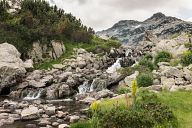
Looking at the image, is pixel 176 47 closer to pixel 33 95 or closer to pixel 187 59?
pixel 187 59

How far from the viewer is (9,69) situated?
68438 mm

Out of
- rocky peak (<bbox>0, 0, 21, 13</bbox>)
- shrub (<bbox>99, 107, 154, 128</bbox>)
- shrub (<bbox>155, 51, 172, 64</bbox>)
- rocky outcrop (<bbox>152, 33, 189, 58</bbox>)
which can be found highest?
rocky peak (<bbox>0, 0, 21, 13</bbox>)

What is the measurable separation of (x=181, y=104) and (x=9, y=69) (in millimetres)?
40517

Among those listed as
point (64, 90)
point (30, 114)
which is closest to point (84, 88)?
point (64, 90)

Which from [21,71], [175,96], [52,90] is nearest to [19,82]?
[21,71]

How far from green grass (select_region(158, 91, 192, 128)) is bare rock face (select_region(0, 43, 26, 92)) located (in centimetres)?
3718

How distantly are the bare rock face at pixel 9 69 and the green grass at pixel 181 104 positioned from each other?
37.2 metres

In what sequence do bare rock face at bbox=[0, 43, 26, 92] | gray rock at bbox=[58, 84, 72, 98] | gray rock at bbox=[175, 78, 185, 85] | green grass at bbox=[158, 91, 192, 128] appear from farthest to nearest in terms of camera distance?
bare rock face at bbox=[0, 43, 26, 92] < gray rock at bbox=[58, 84, 72, 98] < gray rock at bbox=[175, 78, 185, 85] < green grass at bbox=[158, 91, 192, 128]

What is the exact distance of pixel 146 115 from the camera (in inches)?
1100

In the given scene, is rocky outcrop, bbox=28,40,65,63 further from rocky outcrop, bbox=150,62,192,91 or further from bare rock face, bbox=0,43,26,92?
rocky outcrop, bbox=150,62,192,91

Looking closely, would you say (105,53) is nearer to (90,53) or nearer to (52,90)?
(90,53)

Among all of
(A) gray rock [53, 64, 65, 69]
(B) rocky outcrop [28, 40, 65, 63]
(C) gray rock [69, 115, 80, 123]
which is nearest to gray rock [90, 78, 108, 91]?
(A) gray rock [53, 64, 65, 69]

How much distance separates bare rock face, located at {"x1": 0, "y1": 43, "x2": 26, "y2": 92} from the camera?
223ft

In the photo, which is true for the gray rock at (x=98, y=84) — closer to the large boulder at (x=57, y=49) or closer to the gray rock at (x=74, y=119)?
the gray rock at (x=74, y=119)
